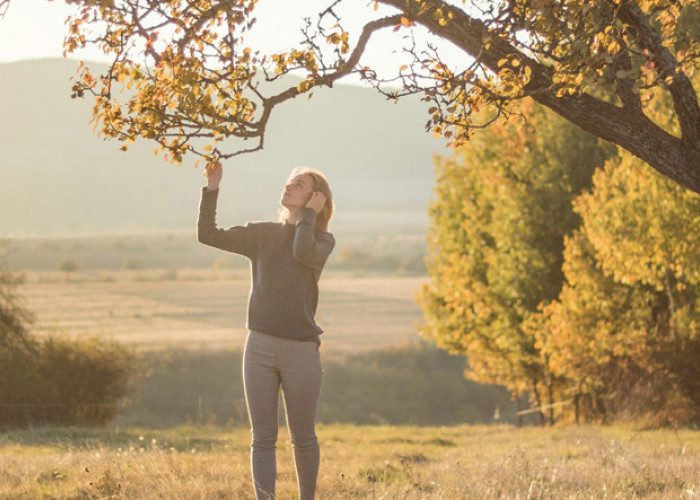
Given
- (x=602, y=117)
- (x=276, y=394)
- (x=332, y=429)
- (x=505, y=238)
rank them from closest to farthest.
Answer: (x=276, y=394)
(x=602, y=117)
(x=332, y=429)
(x=505, y=238)

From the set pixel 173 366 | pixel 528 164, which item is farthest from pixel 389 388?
pixel 528 164

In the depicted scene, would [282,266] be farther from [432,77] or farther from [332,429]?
[332,429]

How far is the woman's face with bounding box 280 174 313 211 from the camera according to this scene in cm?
624

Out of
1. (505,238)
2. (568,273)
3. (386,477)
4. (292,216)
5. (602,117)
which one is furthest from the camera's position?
(505,238)

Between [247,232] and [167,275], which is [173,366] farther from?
[167,275]

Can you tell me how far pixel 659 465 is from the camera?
8.38 m

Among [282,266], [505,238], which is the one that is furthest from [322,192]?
[505,238]

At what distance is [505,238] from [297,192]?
2001cm

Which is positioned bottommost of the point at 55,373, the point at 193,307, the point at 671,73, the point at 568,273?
the point at 193,307

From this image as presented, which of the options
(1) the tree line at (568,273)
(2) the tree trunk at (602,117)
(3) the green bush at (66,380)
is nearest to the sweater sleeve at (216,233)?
(2) the tree trunk at (602,117)

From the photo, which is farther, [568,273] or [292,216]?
[568,273]

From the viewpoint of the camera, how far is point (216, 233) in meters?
6.25

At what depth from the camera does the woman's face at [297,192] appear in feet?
20.5

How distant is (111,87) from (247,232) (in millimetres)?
2257
